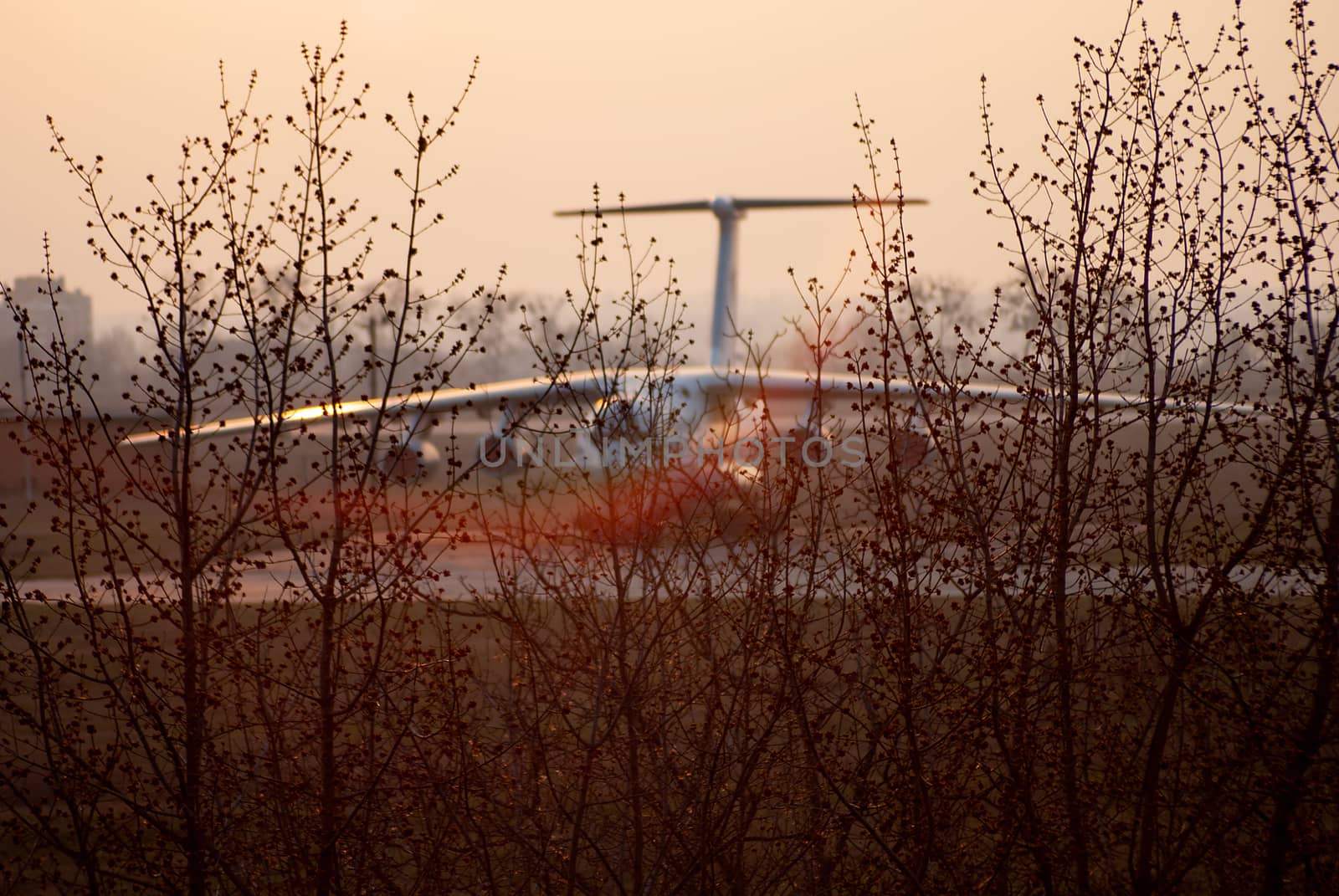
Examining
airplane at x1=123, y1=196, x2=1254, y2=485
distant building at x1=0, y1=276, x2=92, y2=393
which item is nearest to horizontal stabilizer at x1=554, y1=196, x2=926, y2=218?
airplane at x1=123, y1=196, x2=1254, y2=485

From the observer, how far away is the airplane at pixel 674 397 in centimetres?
386

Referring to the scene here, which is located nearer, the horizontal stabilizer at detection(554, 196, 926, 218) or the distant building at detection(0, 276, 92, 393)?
the distant building at detection(0, 276, 92, 393)

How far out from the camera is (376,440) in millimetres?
3609

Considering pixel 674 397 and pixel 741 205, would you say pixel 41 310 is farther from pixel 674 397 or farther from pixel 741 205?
pixel 741 205

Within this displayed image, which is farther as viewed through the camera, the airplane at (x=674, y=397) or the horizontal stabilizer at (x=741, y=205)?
the horizontal stabilizer at (x=741, y=205)

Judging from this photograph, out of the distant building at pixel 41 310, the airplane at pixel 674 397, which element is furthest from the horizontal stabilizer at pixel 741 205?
the distant building at pixel 41 310

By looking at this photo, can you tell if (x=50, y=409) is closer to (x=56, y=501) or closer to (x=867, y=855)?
(x=56, y=501)

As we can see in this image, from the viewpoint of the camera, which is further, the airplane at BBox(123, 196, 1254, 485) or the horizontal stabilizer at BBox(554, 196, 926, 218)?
the horizontal stabilizer at BBox(554, 196, 926, 218)

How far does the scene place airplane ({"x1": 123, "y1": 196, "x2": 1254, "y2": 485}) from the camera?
12.6 feet

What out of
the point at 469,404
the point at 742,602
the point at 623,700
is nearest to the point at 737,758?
the point at 623,700

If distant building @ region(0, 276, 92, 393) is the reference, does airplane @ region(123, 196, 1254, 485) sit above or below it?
below

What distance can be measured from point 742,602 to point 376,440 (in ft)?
5.29

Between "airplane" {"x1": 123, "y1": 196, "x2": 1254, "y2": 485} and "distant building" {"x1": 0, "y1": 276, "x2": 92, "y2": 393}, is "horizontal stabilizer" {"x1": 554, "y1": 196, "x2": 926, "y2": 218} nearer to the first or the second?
"airplane" {"x1": 123, "y1": 196, "x2": 1254, "y2": 485}

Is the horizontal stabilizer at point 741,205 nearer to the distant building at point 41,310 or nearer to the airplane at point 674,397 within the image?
the airplane at point 674,397
